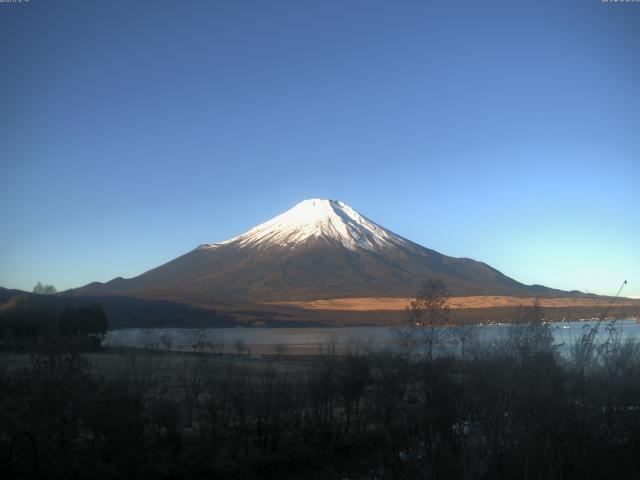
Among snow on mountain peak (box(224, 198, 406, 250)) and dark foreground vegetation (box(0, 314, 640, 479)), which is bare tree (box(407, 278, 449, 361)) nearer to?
dark foreground vegetation (box(0, 314, 640, 479))

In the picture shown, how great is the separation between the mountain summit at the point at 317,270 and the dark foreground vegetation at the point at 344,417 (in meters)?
97.1

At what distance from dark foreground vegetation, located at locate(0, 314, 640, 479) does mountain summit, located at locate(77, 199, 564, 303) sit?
97117 millimetres

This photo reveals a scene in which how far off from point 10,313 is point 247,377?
2427cm

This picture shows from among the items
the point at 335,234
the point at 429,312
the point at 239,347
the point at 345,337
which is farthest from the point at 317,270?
the point at 429,312

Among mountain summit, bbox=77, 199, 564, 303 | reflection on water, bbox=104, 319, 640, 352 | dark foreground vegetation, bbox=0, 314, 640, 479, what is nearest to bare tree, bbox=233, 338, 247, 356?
reflection on water, bbox=104, 319, 640, 352

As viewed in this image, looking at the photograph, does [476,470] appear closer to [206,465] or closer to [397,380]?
[206,465]

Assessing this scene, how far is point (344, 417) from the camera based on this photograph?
2034 cm

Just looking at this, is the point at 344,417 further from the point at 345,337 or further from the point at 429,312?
the point at 345,337

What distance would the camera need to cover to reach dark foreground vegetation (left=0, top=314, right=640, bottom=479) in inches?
202

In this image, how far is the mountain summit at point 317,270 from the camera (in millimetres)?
137625

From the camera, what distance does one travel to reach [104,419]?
39.6 feet

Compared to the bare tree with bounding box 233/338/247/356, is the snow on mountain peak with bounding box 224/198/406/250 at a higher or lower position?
higher

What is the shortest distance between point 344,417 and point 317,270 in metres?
140

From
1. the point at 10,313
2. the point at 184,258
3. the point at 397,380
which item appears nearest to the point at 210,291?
the point at 184,258
